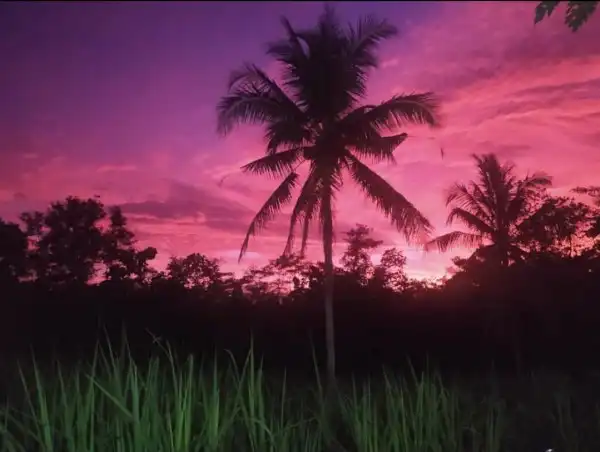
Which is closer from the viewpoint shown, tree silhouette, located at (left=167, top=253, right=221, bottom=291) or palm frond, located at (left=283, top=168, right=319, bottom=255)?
palm frond, located at (left=283, top=168, right=319, bottom=255)

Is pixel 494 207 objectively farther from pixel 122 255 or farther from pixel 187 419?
pixel 187 419

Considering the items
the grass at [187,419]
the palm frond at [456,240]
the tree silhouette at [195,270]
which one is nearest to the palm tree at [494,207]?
the palm frond at [456,240]

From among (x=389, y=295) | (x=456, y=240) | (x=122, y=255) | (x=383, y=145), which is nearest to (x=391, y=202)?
(x=383, y=145)

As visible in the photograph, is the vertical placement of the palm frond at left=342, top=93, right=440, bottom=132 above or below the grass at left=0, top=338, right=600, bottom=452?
above

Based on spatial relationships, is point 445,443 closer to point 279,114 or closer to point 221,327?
point 279,114

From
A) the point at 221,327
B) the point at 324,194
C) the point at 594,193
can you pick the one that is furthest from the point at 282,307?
the point at 594,193

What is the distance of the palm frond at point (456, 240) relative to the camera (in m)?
21.4

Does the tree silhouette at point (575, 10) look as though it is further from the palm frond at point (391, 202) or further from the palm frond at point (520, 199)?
the palm frond at point (520, 199)

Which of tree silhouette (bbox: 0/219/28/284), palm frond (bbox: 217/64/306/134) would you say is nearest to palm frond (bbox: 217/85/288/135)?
palm frond (bbox: 217/64/306/134)

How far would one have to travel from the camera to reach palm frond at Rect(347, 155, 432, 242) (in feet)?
56.0

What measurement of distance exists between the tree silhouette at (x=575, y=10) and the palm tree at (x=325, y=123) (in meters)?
14.9

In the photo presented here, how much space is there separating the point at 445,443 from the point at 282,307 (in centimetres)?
1941

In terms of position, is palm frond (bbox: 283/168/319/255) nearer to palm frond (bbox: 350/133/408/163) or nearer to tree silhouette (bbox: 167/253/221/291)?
palm frond (bbox: 350/133/408/163)

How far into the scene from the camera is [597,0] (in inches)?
81.2
